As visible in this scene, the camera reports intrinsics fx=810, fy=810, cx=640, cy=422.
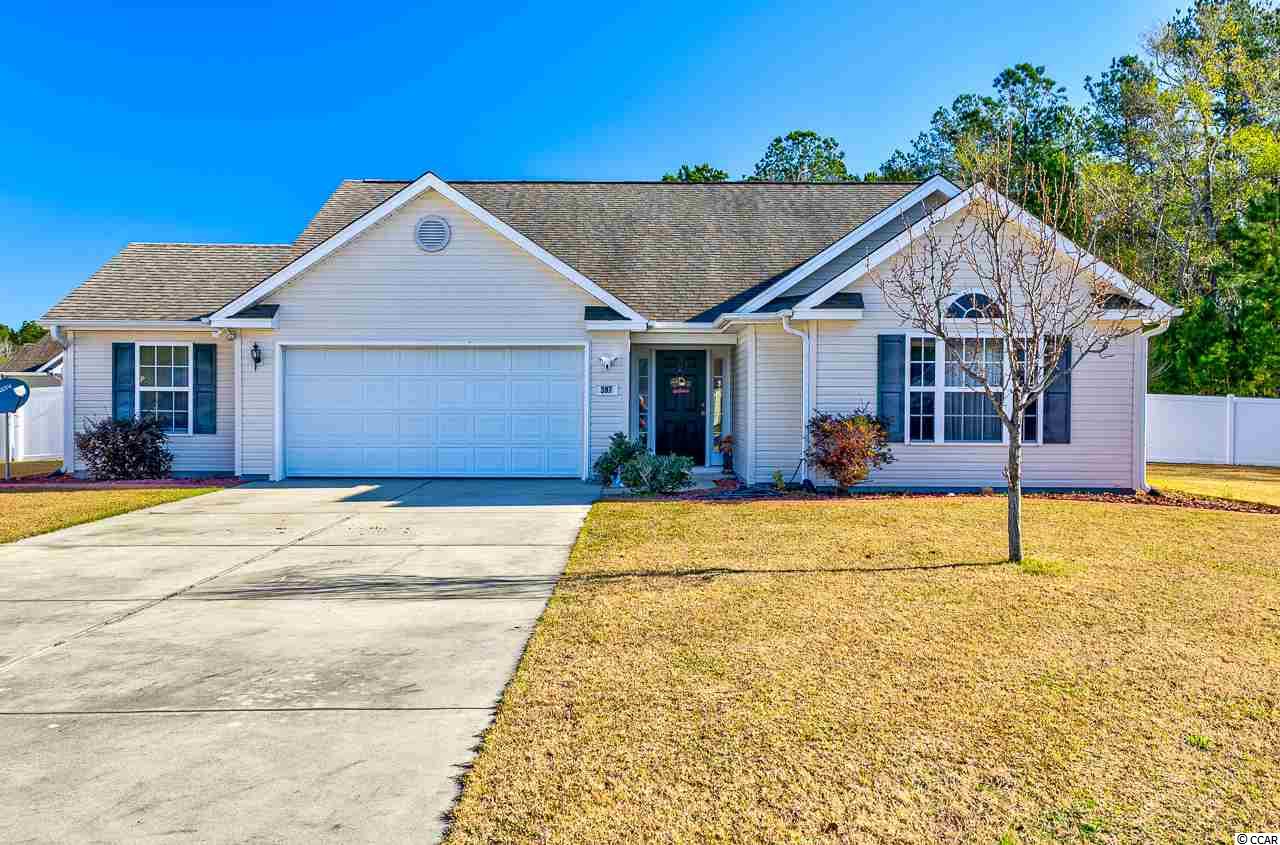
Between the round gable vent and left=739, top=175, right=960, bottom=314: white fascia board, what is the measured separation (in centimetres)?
533

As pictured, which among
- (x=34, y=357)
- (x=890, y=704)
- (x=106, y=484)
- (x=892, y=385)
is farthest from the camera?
(x=34, y=357)

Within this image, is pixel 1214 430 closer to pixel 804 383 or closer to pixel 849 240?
pixel 849 240

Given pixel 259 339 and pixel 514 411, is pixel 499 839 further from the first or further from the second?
pixel 259 339

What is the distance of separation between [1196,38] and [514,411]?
3063 cm

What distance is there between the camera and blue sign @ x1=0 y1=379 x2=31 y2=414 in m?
16.3

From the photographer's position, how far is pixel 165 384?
50.1 feet

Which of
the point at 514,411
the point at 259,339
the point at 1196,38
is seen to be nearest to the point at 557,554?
the point at 514,411

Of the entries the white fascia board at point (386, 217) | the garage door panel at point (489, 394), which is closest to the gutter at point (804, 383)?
the white fascia board at point (386, 217)

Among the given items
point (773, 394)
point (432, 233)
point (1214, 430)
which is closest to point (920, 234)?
point (773, 394)

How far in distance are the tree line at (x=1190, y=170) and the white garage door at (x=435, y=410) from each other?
12.1 metres

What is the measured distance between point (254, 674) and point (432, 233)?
35.2 ft

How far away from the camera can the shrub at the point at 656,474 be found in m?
12.3

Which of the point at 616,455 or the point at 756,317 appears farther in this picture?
the point at 616,455

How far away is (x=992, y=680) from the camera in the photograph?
4.39m
